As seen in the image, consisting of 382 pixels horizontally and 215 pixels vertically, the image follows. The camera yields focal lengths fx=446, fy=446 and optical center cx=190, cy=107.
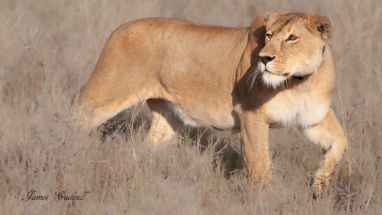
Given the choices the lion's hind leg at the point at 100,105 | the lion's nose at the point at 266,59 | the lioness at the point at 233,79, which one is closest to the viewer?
the lion's nose at the point at 266,59

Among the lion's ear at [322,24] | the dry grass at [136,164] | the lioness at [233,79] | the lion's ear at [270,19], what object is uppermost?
the lion's ear at [270,19]

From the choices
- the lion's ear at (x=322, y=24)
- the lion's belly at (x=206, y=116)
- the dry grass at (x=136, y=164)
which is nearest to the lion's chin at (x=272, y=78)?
the lion's ear at (x=322, y=24)

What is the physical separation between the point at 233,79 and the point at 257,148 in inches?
30.0

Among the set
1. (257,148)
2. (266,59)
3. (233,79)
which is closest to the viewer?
(266,59)

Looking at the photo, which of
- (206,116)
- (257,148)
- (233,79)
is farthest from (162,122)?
(257,148)

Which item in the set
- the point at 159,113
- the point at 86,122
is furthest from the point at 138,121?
the point at 86,122

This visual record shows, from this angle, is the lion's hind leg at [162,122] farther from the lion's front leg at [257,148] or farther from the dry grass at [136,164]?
the lion's front leg at [257,148]

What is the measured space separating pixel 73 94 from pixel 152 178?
2.59 meters

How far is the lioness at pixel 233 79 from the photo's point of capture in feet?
11.6

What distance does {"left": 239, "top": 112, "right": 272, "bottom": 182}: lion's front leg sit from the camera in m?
3.99

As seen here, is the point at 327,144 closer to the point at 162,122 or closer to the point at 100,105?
the point at 162,122

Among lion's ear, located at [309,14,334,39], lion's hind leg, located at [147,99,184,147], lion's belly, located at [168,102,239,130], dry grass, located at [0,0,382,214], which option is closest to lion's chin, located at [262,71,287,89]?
lion's ear, located at [309,14,334,39]

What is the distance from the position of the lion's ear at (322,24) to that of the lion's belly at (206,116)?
1.25 meters

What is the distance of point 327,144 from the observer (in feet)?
13.4
